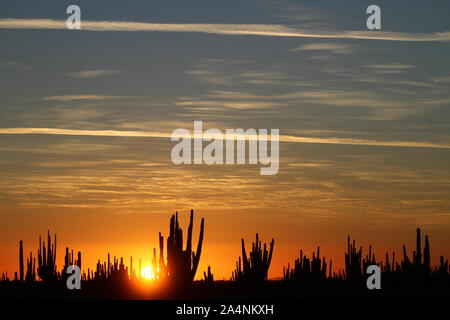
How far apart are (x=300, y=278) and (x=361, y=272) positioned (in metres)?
2.69
